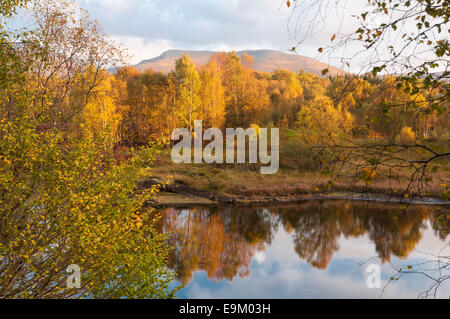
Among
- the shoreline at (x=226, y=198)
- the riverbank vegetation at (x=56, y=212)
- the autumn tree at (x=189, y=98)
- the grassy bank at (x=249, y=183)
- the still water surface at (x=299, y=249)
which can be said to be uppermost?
the autumn tree at (x=189, y=98)

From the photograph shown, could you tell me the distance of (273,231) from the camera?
14.5 metres

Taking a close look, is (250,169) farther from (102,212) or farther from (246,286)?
(102,212)

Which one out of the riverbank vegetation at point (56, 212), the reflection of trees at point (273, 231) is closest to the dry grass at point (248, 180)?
the reflection of trees at point (273, 231)

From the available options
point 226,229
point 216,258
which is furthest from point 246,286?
point 226,229

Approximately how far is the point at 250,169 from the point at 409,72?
2202 centimetres

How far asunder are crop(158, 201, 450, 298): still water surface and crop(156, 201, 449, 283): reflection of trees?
3cm

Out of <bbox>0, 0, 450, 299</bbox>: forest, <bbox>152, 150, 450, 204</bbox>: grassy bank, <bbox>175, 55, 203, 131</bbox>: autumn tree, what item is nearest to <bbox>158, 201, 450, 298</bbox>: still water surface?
<bbox>0, 0, 450, 299</bbox>: forest

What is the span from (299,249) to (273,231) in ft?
6.69

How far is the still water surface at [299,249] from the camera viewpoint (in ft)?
Answer: 30.7

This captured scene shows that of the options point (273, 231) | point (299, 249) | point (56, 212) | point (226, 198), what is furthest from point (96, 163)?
point (226, 198)

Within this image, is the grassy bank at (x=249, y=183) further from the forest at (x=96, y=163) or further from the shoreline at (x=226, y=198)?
the forest at (x=96, y=163)

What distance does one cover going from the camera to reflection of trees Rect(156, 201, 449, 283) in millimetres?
11164

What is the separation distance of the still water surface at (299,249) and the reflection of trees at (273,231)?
31 millimetres
